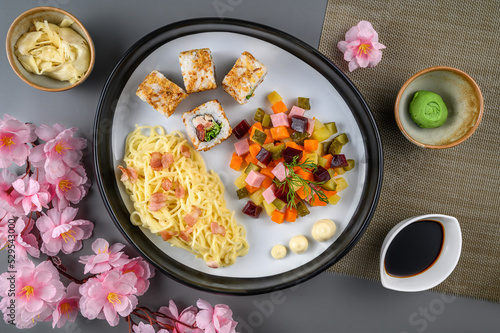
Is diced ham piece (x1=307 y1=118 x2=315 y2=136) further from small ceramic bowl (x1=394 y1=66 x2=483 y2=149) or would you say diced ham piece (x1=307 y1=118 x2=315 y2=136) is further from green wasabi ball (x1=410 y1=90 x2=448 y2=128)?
green wasabi ball (x1=410 y1=90 x2=448 y2=128)

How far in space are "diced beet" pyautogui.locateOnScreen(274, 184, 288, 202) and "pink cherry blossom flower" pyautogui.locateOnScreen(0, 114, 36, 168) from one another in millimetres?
1629

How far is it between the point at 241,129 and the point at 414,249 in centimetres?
142

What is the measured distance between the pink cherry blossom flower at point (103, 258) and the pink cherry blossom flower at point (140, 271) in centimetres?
6

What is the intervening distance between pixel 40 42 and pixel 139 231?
1334 millimetres

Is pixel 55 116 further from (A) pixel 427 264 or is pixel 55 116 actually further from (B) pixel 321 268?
(A) pixel 427 264

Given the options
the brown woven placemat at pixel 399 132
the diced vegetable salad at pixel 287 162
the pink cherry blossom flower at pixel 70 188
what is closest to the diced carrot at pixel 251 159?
the diced vegetable salad at pixel 287 162

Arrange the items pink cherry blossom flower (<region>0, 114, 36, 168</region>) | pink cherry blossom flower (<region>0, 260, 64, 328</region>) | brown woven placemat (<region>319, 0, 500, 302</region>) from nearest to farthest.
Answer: pink cherry blossom flower (<region>0, 260, 64, 328</region>), pink cherry blossom flower (<region>0, 114, 36, 168</region>), brown woven placemat (<region>319, 0, 500, 302</region>)

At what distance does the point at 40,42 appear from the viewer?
7.27ft

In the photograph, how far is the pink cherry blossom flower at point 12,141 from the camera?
2.21m

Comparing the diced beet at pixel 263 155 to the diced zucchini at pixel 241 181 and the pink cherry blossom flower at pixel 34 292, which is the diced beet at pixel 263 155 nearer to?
the diced zucchini at pixel 241 181

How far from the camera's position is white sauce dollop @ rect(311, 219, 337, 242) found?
233 centimetres

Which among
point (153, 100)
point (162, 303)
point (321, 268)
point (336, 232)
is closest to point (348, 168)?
point (336, 232)

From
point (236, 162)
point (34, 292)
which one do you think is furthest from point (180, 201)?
point (34, 292)

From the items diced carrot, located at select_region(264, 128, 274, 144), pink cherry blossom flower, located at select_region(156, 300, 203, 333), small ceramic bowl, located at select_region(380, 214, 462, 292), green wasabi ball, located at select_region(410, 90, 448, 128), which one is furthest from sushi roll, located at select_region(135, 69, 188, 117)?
small ceramic bowl, located at select_region(380, 214, 462, 292)
